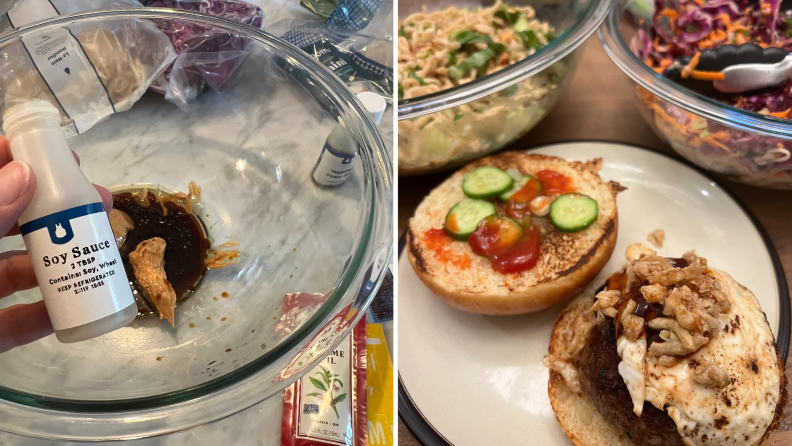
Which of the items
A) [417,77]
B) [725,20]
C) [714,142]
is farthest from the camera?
[725,20]

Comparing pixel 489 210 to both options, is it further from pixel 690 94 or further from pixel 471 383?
pixel 690 94

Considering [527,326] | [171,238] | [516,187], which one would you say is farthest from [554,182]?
[171,238]

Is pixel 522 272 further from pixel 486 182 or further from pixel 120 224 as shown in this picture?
pixel 120 224

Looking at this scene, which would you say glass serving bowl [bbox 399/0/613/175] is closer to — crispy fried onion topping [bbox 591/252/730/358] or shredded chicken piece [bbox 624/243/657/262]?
shredded chicken piece [bbox 624/243/657/262]

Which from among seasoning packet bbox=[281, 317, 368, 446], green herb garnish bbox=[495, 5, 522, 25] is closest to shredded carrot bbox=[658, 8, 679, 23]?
green herb garnish bbox=[495, 5, 522, 25]

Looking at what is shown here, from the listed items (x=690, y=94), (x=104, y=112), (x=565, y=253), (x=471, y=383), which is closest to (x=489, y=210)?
(x=565, y=253)
